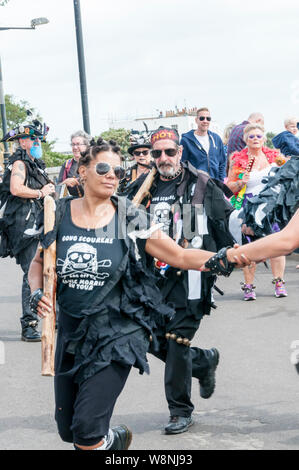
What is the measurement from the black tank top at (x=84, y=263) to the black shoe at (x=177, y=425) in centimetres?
139

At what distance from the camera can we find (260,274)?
11.5 meters

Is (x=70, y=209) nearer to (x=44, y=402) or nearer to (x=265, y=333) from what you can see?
(x=44, y=402)

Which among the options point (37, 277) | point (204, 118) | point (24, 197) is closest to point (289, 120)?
point (204, 118)

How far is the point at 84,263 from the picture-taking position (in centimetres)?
429

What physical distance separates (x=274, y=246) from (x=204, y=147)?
6715mm

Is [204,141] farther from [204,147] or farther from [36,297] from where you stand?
[36,297]

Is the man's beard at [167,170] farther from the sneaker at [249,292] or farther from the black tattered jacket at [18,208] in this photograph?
the sneaker at [249,292]

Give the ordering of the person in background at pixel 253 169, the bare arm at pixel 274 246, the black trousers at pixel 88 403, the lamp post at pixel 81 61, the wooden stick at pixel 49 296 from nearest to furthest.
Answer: the black trousers at pixel 88 403, the wooden stick at pixel 49 296, the bare arm at pixel 274 246, the person in background at pixel 253 169, the lamp post at pixel 81 61

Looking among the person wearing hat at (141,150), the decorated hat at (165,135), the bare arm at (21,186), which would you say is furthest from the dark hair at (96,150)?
the person wearing hat at (141,150)

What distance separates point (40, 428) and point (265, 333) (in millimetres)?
3003

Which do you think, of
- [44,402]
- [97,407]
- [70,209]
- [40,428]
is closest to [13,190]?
[44,402]

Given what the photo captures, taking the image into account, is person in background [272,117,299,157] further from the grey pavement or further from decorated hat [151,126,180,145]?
decorated hat [151,126,180,145]

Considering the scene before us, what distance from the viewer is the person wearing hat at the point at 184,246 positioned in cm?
541

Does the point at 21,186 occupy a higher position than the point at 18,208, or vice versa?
the point at 21,186
